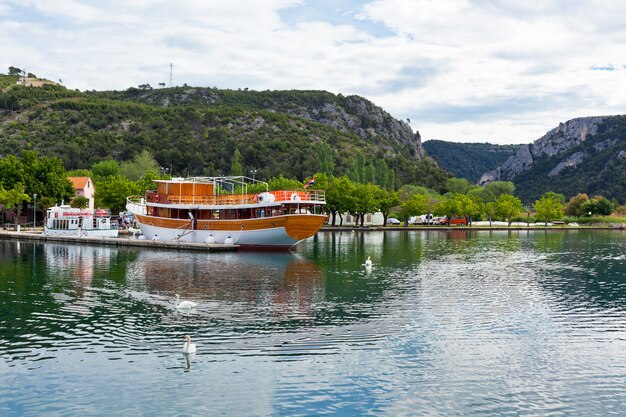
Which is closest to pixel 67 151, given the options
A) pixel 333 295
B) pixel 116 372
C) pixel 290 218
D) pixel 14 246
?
pixel 14 246

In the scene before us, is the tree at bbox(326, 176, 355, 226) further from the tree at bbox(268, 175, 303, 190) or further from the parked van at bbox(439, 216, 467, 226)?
the parked van at bbox(439, 216, 467, 226)

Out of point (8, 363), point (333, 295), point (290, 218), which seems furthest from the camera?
point (290, 218)

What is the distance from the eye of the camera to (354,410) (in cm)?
2117

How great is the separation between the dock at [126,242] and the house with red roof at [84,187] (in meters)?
30.3

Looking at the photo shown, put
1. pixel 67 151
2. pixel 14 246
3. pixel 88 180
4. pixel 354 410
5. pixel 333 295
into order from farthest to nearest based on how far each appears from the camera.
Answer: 1. pixel 67 151
2. pixel 88 180
3. pixel 14 246
4. pixel 333 295
5. pixel 354 410

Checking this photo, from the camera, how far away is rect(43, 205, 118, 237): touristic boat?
9062cm

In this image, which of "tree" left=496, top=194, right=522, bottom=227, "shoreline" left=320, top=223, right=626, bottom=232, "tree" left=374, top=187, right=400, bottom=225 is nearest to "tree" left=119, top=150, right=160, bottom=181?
"shoreline" left=320, top=223, right=626, bottom=232

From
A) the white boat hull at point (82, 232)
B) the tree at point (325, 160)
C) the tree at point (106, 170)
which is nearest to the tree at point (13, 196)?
the white boat hull at point (82, 232)

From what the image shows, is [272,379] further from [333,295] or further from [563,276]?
[563,276]

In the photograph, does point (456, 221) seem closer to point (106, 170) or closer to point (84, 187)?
point (106, 170)

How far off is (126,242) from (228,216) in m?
14.3

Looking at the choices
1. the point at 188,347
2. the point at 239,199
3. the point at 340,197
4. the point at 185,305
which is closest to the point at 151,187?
the point at 340,197

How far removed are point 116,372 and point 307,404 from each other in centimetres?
836

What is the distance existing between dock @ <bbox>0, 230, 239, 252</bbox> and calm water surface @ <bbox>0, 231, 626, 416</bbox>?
57.3 ft
